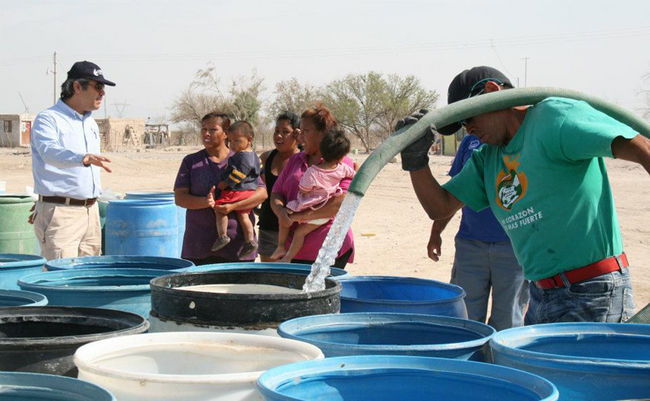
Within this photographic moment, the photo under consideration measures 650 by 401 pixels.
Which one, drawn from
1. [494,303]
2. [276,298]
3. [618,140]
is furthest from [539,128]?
[494,303]

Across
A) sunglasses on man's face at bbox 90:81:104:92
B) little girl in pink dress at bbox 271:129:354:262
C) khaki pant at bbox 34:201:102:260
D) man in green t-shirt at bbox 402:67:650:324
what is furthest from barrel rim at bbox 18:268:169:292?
Answer: sunglasses on man's face at bbox 90:81:104:92

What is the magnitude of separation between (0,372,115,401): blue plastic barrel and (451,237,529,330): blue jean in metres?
3.81

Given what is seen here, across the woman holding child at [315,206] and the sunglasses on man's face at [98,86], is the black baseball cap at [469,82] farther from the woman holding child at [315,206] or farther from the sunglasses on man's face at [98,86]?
the sunglasses on man's face at [98,86]

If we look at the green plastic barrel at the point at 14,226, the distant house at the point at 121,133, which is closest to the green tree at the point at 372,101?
the distant house at the point at 121,133

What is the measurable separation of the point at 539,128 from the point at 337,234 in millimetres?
806

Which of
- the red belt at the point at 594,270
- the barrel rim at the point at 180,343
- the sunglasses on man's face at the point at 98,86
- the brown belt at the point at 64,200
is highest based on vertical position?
the sunglasses on man's face at the point at 98,86

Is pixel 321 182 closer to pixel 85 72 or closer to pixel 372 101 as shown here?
pixel 85 72

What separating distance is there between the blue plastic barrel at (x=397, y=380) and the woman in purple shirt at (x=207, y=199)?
162 inches

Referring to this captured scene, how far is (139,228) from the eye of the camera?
6711 millimetres

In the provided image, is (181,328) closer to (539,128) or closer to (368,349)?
(368,349)

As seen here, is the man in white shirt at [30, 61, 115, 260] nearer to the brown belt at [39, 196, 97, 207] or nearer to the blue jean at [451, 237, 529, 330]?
the brown belt at [39, 196, 97, 207]

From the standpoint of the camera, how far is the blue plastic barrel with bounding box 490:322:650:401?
6.04 ft

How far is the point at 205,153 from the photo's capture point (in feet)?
20.5

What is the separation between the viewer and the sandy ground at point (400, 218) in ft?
36.6
